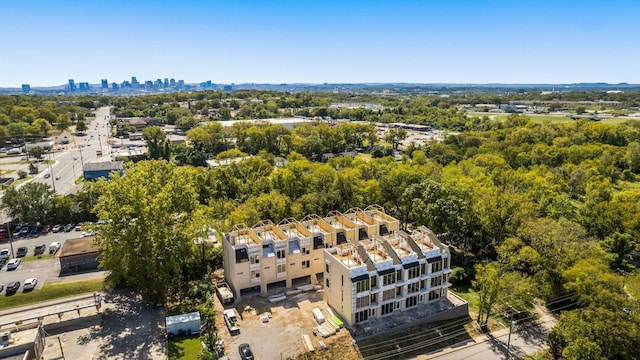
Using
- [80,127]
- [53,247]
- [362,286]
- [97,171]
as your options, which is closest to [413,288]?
[362,286]

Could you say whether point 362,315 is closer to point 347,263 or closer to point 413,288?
point 347,263

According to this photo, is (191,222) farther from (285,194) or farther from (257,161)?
(257,161)

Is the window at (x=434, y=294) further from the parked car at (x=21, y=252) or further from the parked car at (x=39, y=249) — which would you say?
the parked car at (x=21, y=252)

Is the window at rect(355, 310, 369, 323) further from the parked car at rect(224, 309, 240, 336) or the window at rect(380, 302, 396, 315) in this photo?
the parked car at rect(224, 309, 240, 336)

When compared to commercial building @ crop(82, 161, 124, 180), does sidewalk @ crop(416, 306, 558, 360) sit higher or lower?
lower

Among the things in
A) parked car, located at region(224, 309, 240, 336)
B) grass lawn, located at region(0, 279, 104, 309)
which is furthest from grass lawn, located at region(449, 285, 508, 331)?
grass lawn, located at region(0, 279, 104, 309)

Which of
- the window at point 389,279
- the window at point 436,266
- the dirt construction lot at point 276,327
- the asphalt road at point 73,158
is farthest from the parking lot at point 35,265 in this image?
the window at point 436,266
